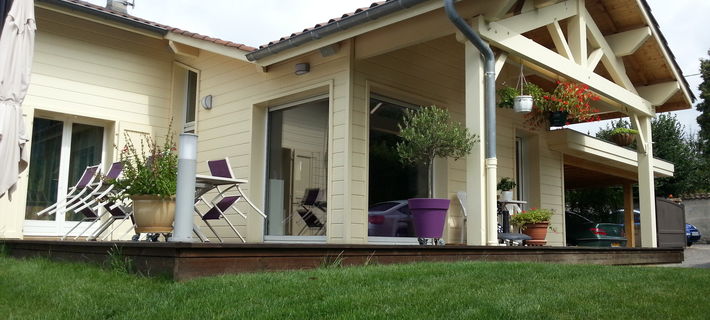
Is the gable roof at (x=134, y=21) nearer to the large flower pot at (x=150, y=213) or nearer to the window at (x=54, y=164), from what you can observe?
the window at (x=54, y=164)

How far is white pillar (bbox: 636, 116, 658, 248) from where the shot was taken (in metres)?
9.26

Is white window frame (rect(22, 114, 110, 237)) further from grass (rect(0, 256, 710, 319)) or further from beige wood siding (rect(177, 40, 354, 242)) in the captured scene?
grass (rect(0, 256, 710, 319))

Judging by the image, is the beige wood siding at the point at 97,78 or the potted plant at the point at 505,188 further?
the potted plant at the point at 505,188

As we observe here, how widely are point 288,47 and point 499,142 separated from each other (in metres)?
3.87

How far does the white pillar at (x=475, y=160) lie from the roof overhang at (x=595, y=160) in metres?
4.99

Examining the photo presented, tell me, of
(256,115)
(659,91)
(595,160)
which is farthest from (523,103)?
(595,160)

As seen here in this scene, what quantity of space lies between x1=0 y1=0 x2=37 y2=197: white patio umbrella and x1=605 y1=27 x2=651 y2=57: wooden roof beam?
749cm

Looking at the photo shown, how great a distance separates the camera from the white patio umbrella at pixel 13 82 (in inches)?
167

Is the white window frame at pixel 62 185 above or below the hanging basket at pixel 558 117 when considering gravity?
below

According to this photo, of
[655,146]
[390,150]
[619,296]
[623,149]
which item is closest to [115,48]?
[390,150]

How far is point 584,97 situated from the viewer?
789 cm

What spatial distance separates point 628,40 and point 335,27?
15.3 ft

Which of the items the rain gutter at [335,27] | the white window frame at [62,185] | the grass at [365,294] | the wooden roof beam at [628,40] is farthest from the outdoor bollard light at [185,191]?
the wooden roof beam at [628,40]

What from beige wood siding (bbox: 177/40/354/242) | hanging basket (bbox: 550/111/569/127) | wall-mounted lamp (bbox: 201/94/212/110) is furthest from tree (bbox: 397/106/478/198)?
wall-mounted lamp (bbox: 201/94/212/110)
